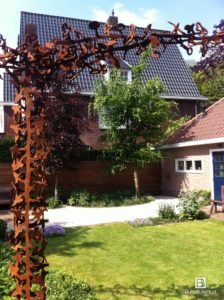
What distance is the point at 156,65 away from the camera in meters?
25.8

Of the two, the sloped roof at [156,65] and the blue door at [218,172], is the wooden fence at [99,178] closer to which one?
the blue door at [218,172]

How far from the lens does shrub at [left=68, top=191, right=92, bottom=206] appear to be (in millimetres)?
16469

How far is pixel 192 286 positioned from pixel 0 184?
43.6 ft

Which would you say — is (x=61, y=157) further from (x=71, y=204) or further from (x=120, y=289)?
(x=120, y=289)

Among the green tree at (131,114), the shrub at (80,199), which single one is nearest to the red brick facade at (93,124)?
the green tree at (131,114)

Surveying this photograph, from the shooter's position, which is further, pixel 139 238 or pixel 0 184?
pixel 0 184

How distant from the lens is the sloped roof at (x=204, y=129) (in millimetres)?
15608

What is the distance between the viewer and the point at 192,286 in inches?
227

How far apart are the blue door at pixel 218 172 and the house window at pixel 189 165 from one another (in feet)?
3.97

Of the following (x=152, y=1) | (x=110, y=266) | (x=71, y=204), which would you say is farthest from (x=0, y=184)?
(x=152, y=1)

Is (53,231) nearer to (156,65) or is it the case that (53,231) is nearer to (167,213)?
(167,213)

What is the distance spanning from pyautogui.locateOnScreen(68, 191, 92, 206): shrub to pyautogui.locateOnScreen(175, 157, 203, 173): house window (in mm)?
5048

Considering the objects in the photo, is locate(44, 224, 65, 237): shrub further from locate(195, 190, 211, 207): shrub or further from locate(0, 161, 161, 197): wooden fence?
locate(0, 161, 161, 197): wooden fence

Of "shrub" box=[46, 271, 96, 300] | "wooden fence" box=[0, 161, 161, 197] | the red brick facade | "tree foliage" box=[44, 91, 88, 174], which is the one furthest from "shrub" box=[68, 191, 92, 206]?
"shrub" box=[46, 271, 96, 300]
